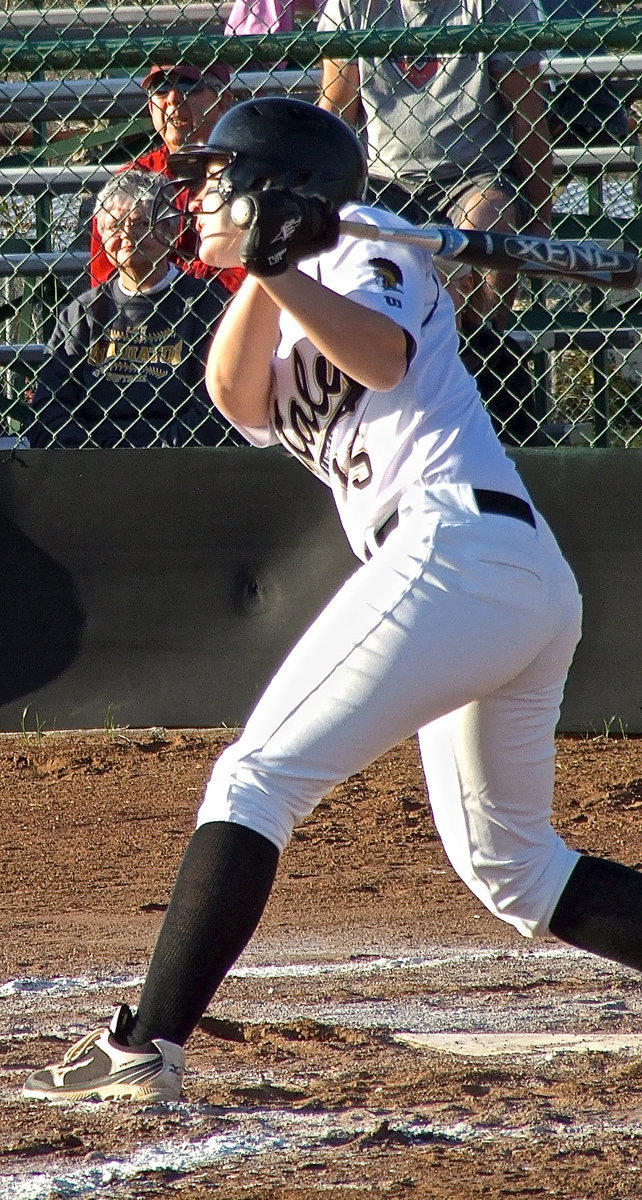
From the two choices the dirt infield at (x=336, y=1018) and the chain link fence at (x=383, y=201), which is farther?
the chain link fence at (x=383, y=201)

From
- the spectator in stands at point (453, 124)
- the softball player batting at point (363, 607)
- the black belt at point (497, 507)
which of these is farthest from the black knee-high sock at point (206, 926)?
the spectator in stands at point (453, 124)

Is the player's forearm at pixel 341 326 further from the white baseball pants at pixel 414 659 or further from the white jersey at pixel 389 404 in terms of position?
the white baseball pants at pixel 414 659

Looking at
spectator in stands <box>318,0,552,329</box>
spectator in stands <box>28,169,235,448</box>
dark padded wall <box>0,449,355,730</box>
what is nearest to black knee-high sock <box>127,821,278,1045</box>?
dark padded wall <box>0,449,355,730</box>

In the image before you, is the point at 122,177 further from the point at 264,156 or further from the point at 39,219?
the point at 264,156

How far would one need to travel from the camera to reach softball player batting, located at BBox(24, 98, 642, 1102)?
2273mm

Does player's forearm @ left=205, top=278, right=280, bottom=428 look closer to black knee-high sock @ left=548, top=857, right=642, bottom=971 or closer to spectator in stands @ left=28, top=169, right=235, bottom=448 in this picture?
black knee-high sock @ left=548, top=857, right=642, bottom=971

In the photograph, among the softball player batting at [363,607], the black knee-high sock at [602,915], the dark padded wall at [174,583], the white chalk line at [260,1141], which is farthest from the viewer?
the dark padded wall at [174,583]

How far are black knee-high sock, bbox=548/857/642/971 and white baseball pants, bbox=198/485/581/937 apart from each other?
0.29m

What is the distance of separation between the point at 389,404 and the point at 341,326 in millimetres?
219

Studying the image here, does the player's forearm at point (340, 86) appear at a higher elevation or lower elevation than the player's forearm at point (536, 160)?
higher

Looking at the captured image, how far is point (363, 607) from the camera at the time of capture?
2330 mm

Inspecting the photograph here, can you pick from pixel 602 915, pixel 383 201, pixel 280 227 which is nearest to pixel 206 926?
pixel 602 915

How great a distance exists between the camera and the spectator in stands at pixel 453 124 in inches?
222

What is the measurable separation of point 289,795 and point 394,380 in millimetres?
671
